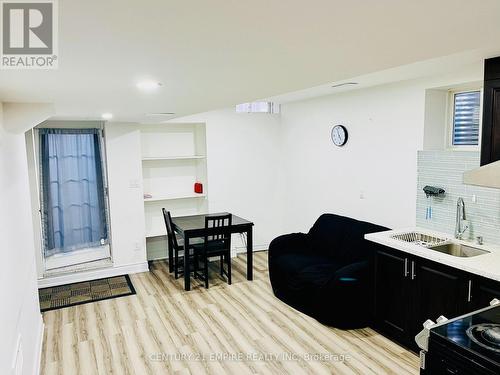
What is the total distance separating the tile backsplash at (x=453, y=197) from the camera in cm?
327

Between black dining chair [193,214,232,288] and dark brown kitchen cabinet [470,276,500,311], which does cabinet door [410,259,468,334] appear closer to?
dark brown kitchen cabinet [470,276,500,311]

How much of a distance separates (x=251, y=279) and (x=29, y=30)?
4.60 m

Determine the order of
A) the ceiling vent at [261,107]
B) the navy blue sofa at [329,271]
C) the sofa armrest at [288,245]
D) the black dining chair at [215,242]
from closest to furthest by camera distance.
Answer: the navy blue sofa at [329,271], the sofa armrest at [288,245], the black dining chair at [215,242], the ceiling vent at [261,107]

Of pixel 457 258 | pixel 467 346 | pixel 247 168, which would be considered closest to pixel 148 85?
pixel 467 346

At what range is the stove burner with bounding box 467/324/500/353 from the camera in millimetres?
1848

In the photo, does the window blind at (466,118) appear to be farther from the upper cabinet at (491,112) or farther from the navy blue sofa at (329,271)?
the navy blue sofa at (329,271)

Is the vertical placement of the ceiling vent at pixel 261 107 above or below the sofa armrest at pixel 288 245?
above

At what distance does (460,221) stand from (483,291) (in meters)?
0.91

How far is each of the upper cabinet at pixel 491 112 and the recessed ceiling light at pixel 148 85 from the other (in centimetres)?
236

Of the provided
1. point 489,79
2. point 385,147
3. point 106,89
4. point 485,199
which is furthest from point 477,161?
point 106,89

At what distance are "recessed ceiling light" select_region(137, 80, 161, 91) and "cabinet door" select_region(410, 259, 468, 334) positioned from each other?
2533mm

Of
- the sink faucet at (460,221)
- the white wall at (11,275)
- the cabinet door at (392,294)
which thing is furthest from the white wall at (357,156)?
the white wall at (11,275)

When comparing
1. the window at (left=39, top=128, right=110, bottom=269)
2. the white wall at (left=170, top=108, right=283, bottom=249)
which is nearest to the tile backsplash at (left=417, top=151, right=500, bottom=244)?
the white wall at (left=170, top=108, right=283, bottom=249)

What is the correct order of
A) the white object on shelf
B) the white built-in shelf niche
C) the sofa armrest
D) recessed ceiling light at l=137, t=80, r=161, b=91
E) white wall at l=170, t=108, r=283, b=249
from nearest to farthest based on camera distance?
1. recessed ceiling light at l=137, t=80, r=161, b=91
2. the sofa armrest
3. the white object on shelf
4. the white built-in shelf niche
5. white wall at l=170, t=108, r=283, b=249
